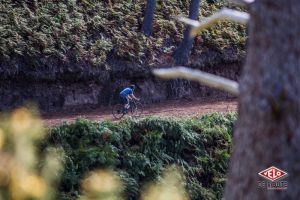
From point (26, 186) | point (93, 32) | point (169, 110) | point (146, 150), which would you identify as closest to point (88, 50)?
point (93, 32)

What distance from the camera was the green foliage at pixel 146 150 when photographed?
49.9ft

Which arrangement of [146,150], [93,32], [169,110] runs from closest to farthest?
[146,150]
[169,110]
[93,32]

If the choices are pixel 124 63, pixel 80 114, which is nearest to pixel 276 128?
pixel 80 114

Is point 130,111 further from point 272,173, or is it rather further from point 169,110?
point 272,173

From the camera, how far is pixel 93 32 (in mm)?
21625

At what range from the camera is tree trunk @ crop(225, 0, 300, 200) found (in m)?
3.86

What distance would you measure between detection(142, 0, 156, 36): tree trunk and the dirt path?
2535 millimetres

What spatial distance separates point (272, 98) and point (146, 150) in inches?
497

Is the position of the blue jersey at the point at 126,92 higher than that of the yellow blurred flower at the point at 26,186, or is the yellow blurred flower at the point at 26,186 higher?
the yellow blurred flower at the point at 26,186

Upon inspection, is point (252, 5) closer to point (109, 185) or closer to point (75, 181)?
point (109, 185)

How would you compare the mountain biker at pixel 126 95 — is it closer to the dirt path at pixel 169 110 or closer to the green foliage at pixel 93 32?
the dirt path at pixel 169 110

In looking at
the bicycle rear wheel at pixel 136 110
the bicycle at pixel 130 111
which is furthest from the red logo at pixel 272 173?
the bicycle rear wheel at pixel 136 110

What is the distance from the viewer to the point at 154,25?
77.0 feet

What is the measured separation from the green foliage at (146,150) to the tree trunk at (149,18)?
17.2ft
